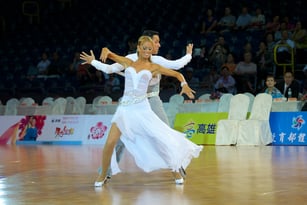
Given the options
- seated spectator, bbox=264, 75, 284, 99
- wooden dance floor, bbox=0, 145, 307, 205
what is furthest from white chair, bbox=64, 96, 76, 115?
wooden dance floor, bbox=0, 145, 307, 205

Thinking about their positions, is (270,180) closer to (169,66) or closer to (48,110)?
(169,66)

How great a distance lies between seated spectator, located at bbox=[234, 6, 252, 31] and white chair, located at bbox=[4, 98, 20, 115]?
7.49 meters

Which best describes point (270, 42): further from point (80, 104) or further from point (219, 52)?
point (80, 104)

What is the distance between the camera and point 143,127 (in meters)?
7.43

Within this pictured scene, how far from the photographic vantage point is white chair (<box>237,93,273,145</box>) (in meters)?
15.5

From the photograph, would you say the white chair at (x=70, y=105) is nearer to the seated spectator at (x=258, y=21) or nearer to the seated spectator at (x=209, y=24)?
the seated spectator at (x=209, y=24)

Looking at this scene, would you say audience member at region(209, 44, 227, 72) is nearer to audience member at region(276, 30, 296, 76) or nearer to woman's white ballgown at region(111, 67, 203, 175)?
audience member at region(276, 30, 296, 76)

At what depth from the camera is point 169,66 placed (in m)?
7.91

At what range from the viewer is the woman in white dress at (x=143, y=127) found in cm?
739

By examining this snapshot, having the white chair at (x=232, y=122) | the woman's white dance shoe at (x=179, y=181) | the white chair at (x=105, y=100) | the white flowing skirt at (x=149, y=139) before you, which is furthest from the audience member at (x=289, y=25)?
the woman's white dance shoe at (x=179, y=181)

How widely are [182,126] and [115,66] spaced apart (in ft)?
31.7

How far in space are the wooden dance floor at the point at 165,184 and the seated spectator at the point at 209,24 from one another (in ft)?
31.7

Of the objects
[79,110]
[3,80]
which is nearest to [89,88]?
[79,110]

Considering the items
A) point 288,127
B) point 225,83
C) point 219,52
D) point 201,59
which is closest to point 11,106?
point 201,59
